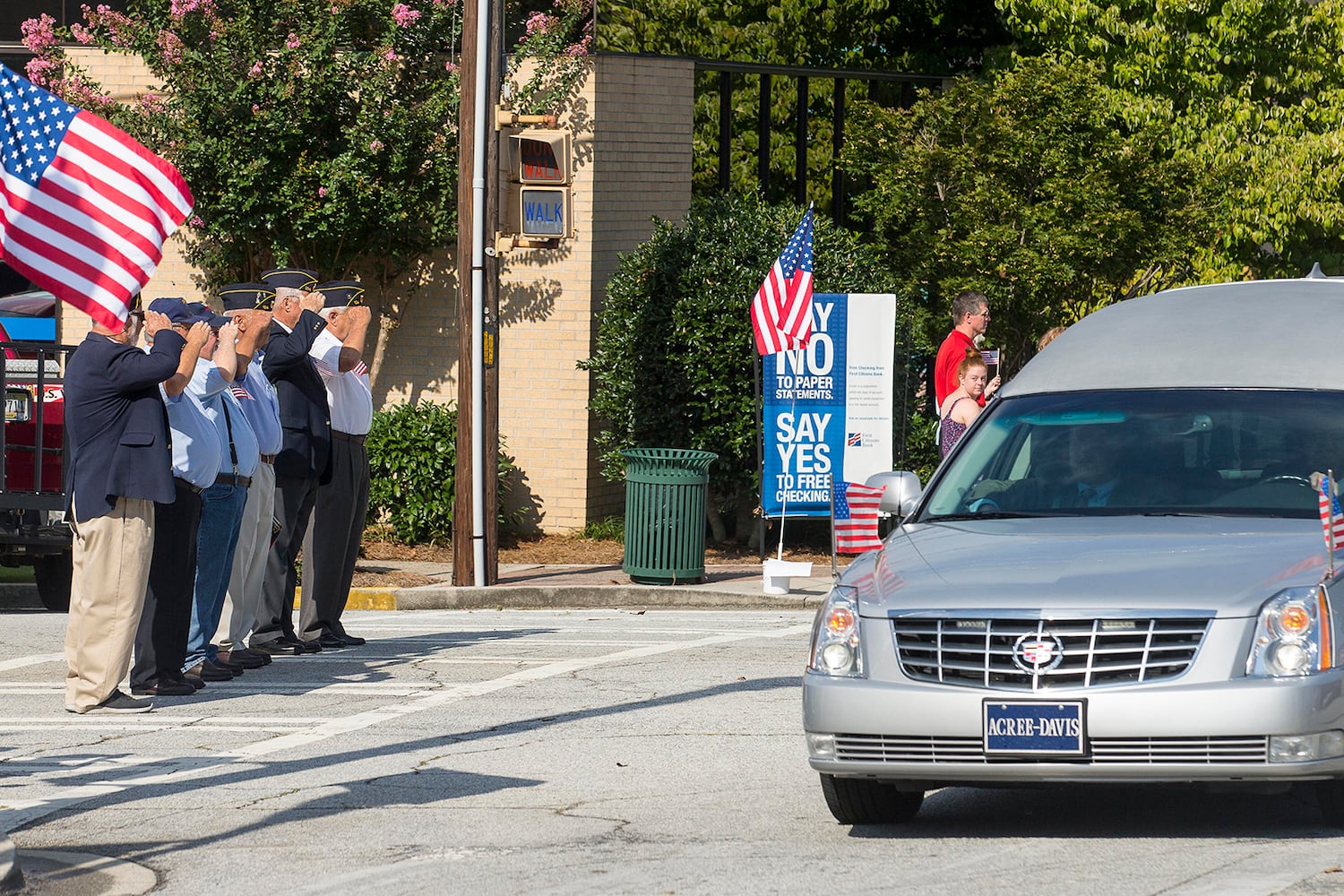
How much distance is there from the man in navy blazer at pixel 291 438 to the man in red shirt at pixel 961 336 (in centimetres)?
428

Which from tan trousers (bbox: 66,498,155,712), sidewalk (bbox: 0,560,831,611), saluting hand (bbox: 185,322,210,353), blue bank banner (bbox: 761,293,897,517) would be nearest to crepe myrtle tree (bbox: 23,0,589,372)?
blue bank banner (bbox: 761,293,897,517)

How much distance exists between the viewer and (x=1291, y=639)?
6.45m

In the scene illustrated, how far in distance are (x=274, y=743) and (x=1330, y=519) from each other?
4.83 metres

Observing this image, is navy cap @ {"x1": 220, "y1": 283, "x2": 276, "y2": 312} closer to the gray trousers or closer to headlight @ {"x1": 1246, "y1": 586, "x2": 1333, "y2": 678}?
the gray trousers

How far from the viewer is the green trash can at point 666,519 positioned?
16422 millimetres

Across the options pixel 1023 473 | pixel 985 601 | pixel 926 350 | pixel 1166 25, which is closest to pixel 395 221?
pixel 926 350

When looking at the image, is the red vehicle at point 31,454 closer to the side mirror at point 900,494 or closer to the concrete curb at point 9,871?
the side mirror at point 900,494

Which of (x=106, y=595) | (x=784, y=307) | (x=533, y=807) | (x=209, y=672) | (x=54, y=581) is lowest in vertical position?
(x=533, y=807)

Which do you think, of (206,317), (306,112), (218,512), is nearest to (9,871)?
(206,317)

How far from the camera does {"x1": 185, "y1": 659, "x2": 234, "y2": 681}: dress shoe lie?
11.3 metres

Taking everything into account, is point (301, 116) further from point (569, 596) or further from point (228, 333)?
point (228, 333)

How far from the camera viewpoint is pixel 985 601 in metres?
6.66

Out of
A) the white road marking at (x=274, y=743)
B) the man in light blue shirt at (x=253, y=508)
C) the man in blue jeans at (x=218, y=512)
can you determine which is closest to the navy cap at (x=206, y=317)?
the man in blue jeans at (x=218, y=512)

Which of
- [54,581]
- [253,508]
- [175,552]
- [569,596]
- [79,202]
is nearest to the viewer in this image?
[79,202]
